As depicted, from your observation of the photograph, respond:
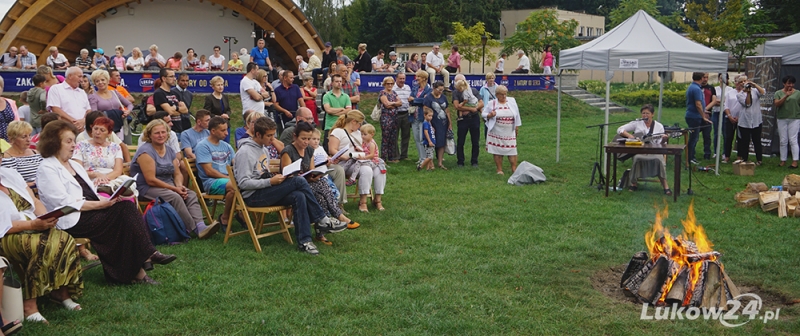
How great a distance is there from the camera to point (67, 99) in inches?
358

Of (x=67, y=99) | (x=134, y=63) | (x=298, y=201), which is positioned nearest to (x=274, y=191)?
(x=298, y=201)

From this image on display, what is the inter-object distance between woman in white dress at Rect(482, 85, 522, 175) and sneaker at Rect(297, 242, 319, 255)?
562 cm

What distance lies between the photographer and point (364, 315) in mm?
5066

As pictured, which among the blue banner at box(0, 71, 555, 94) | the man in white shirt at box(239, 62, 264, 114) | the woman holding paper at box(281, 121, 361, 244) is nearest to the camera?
the woman holding paper at box(281, 121, 361, 244)

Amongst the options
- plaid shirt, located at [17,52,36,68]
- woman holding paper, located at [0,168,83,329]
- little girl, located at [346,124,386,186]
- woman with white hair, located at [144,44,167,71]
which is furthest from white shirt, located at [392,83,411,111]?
plaid shirt, located at [17,52,36,68]

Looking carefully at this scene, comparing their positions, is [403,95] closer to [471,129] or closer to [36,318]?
[471,129]

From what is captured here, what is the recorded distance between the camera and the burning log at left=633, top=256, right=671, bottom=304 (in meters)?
5.37

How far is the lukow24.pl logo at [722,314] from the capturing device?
5.05 m

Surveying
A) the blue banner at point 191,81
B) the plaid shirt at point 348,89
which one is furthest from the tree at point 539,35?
the plaid shirt at point 348,89

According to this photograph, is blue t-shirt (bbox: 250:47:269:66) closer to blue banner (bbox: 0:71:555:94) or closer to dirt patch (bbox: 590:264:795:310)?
blue banner (bbox: 0:71:555:94)

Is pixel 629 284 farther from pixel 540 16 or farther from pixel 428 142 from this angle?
pixel 540 16

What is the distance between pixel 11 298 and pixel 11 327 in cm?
Result: 19

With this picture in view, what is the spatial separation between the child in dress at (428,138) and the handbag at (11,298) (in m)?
8.40

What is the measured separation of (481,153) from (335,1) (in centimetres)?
4911
